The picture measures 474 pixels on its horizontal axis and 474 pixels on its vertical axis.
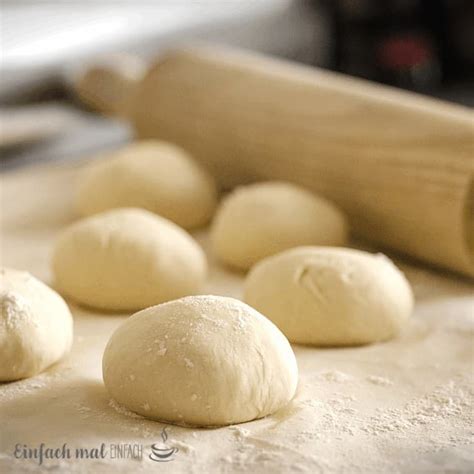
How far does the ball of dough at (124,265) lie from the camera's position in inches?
72.5

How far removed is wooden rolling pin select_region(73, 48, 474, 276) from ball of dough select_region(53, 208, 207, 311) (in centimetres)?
48

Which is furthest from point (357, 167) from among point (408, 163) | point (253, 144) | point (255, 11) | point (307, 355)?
point (255, 11)

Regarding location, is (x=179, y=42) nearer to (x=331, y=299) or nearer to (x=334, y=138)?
(x=334, y=138)

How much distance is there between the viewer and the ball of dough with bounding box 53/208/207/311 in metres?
1.84

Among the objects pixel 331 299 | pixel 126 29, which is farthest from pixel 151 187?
pixel 126 29

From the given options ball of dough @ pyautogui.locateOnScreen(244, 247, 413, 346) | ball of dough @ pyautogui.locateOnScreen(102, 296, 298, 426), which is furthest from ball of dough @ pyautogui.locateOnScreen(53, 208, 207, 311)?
ball of dough @ pyautogui.locateOnScreen(102, 296, 298, 426)

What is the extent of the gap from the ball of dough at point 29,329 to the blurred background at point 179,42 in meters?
1.22

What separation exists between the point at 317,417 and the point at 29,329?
467 millimetres

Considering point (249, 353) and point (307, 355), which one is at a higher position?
point (249, 353)

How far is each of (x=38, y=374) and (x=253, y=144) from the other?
3.42ft

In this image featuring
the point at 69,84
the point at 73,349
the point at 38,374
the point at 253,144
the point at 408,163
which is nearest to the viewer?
the point at 38,374

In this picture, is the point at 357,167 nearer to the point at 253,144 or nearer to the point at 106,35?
the point at 253,144

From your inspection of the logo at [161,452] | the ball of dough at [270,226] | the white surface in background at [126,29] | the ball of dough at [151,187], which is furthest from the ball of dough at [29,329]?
the white surface in background at [126,29]

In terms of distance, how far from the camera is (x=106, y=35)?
338cm
